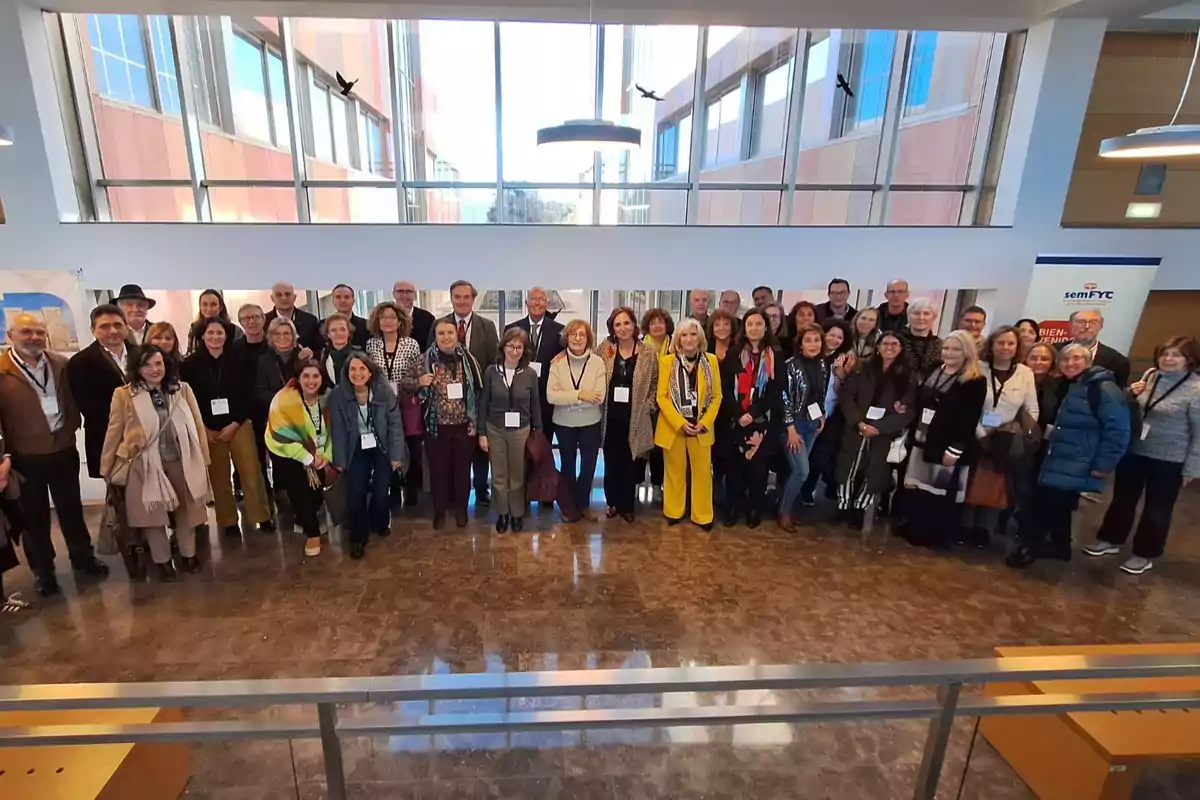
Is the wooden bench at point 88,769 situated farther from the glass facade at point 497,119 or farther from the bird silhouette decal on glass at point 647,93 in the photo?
the bird silhouette decal on glass at point 647,93

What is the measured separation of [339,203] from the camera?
646 cm

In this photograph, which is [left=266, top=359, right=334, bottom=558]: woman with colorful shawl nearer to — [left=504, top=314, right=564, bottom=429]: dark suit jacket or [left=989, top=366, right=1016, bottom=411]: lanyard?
[left=504, top=314, right=564, bottom=429]: dark suit jacket

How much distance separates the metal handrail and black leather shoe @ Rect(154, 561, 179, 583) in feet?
9.05

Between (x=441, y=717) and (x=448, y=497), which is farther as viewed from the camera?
(x=448, y=497)

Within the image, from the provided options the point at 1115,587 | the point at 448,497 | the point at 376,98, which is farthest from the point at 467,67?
the point at 1115,587

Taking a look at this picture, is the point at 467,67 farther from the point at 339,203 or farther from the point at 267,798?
the point at 267,798

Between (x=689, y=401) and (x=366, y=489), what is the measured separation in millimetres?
2391

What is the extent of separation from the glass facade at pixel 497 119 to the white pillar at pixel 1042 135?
389 millimetres

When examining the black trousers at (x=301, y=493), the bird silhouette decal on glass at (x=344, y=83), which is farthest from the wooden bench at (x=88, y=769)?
the bird silhouette decal on glass at (x=344, y=83)

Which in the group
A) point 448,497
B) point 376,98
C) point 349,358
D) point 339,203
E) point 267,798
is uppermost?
point 376,98

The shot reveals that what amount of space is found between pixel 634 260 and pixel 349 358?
126 inches

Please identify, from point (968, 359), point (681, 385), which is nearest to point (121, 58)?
point (681, 385)

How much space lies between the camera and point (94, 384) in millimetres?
3732

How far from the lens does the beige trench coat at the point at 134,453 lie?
3.58 metres
